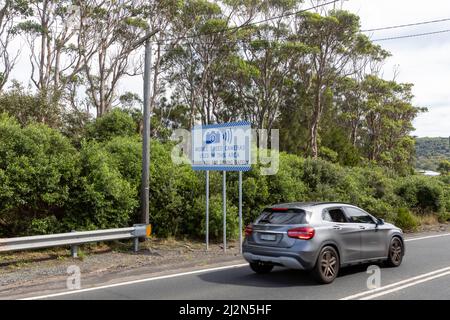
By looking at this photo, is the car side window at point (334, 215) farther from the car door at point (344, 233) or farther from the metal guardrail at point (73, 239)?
the metal guardrail at point (73, 239)

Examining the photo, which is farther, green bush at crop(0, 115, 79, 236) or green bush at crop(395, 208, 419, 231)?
green bush at crop(395, 208, 419, 231)

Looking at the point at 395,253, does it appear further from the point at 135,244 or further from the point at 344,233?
the point at 135,244

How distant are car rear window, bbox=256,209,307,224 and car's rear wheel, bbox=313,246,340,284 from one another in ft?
2.35

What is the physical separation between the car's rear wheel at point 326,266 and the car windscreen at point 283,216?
72 cm

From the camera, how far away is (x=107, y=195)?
39.7 ft

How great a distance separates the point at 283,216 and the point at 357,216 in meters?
1.89

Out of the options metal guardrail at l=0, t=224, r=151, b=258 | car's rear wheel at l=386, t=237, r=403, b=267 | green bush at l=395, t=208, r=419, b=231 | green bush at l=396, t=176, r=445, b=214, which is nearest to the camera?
metal guardrail at l=0, t=224, r=151, b=258

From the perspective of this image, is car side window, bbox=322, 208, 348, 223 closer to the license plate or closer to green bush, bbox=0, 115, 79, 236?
the license plate

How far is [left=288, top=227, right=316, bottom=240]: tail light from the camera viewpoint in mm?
8312

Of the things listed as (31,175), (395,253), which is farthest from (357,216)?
(31,175)

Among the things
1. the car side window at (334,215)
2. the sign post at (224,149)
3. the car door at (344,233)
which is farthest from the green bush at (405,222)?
the car side window at (334,215)

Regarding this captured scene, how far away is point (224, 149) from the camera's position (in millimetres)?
12422

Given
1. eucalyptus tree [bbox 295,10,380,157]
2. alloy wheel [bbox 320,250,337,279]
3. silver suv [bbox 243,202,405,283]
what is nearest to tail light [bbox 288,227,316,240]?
silver suv [bbox 243,202,405,283]
